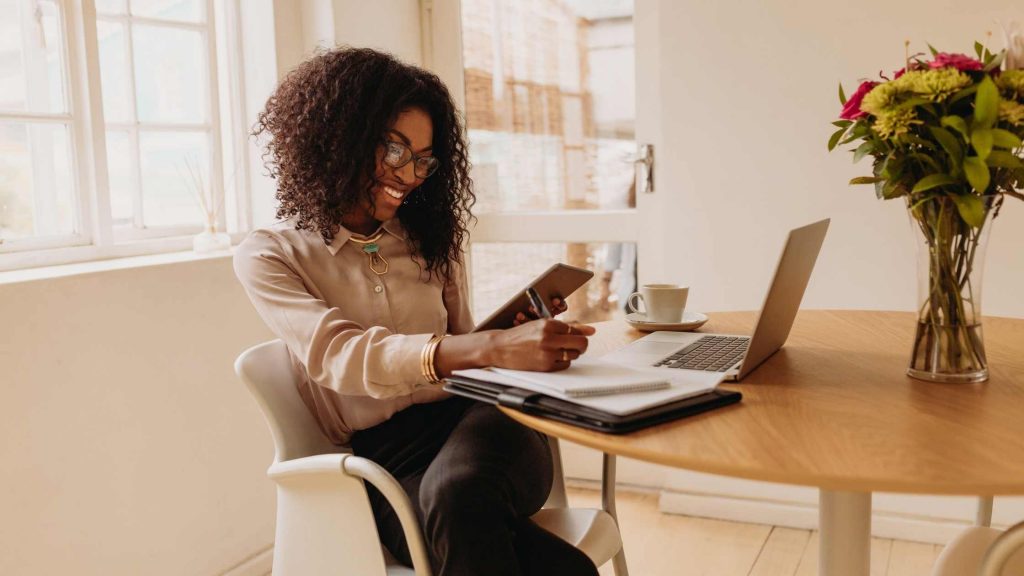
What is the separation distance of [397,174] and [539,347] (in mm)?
565

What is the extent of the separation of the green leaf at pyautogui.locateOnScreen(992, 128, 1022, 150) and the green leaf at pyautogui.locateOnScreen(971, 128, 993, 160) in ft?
0.05

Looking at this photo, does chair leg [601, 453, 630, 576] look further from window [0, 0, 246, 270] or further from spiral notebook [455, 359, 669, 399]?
window [0, 0, 246, 270]

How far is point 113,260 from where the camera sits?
89.1 inches

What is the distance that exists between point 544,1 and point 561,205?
2.18 ft

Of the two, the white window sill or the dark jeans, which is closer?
the dark jeans

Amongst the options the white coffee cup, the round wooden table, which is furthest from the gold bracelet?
the white coffee cup

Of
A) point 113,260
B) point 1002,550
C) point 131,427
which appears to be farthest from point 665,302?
point 113,260

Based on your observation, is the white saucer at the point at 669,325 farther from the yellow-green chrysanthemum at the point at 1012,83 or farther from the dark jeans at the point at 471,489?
the yellow-green chrysanthemum at the point at 1012,83

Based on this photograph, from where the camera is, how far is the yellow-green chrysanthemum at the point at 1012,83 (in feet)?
3.67

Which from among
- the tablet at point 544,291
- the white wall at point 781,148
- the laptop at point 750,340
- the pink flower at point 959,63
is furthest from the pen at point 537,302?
the white wall at point 781,148

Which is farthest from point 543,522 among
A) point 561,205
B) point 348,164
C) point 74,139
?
point 561,205

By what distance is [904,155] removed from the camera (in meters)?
1.18

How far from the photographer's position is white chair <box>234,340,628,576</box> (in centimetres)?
133

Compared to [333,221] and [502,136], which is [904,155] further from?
[502,136]
